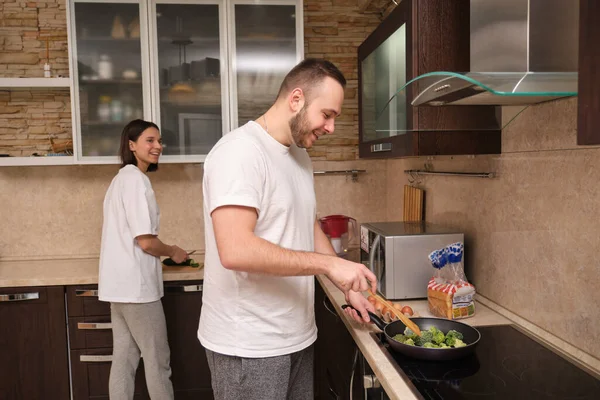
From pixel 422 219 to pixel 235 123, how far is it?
3.76ft

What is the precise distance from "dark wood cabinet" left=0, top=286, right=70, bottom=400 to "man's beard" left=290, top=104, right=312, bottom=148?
1797 mm

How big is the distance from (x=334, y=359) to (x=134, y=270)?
98 cm

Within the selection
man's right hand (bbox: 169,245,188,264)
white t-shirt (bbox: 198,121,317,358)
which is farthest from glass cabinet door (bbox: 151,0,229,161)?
white t-shirt (bbox: 198,121,317,358)

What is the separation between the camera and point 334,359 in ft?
7.17

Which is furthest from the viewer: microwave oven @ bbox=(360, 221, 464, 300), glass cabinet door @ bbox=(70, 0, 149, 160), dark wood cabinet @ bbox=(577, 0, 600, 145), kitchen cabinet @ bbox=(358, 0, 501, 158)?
glass cabinet door @ bbox=(70, 0, 149, 160)

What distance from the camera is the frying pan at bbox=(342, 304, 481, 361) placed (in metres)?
1.39

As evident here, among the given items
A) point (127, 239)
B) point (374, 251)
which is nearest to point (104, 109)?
point (127, 239)

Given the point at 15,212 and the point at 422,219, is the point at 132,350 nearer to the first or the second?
the point at 15,212

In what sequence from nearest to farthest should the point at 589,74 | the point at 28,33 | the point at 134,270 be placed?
the point at 589,74 → the point at 134,270 → the point at 28,33

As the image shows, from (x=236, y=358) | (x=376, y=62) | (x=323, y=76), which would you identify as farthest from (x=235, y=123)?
(x=236, y=358)

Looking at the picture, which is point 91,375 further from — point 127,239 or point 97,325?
point 127,239

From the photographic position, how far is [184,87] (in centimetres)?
288

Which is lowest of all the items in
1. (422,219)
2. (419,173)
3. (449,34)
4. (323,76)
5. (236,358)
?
(236,358)

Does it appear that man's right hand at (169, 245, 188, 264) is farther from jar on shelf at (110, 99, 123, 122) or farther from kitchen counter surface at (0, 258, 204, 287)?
jar on shelf at (110, 99, 123, 122)
